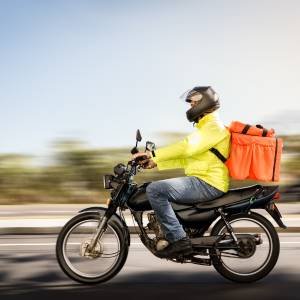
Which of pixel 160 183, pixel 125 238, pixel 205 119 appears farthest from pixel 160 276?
pixel 205 119

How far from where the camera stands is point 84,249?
666cm

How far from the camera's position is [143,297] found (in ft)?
20.0

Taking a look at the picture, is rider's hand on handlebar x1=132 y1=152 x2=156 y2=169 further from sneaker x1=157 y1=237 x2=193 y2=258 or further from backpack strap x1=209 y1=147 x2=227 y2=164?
sneaker x1=157 y1=237 x2=193 y2=258

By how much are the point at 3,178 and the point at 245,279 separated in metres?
15.8

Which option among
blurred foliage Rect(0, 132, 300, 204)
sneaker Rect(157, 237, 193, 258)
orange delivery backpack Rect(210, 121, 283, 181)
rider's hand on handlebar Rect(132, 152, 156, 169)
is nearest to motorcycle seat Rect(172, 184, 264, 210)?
Answer: orange delivery backpack Rect(210, 121, 283, 181)

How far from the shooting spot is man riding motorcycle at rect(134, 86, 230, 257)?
643cm

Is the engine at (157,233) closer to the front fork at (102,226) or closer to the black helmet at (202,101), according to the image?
the front fork at (102,226)

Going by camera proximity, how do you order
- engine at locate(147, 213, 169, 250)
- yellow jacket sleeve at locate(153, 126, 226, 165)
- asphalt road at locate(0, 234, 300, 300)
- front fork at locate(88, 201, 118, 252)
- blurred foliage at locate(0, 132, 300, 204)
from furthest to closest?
blurred foliage at locate(0, 132, 300, 204)
front fork at locate(88, 201, 118, 252)
engine at locate(147, 213, 169, 250)
yellow jacket sleeve at locate(153, 126, 226, 165)
asphalt road at locate(0, 234, 300, 300)

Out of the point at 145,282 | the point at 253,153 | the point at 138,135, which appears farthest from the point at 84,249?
the point at 253,153

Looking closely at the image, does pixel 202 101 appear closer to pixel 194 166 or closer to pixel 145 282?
pixel 194 166

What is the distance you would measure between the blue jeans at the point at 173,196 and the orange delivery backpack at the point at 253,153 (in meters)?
0.30

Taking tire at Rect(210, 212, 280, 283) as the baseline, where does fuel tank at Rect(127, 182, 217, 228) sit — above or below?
above

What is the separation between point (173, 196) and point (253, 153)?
81 centimetres

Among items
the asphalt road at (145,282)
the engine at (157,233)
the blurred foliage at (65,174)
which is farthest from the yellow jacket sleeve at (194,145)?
the blurred foliage at (65,174)
